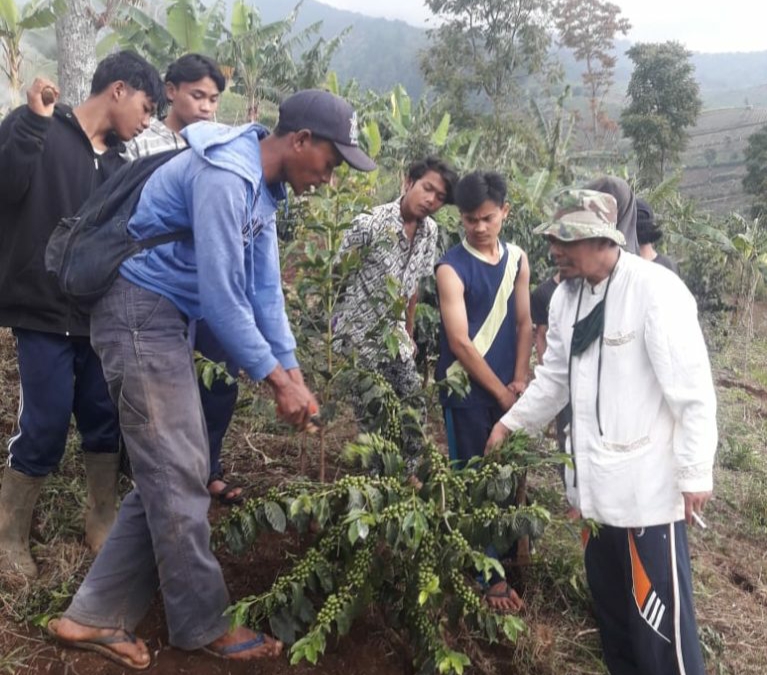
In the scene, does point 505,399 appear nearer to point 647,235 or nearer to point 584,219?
point 584,219

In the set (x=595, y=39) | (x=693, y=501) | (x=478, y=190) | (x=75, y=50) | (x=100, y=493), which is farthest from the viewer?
(x=595, y=39)

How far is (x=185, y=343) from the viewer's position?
7.02 feet

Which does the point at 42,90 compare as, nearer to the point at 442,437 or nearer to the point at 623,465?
the point at 623,465

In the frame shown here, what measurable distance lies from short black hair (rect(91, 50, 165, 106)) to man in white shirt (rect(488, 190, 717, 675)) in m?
1.52

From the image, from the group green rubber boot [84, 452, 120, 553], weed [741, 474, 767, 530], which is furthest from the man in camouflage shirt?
weed [741, 474, 767, 530]

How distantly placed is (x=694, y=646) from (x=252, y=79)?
37.1ft

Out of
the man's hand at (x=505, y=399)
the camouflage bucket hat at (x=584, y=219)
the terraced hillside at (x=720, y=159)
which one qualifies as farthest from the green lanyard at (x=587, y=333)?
the terraced hillside at (x=720, y=159)

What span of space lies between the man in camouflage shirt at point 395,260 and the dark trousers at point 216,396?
0.47 m

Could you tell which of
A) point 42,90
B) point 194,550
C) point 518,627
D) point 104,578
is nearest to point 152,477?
point 194,550

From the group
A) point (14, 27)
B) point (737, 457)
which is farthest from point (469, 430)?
point (14, 27)

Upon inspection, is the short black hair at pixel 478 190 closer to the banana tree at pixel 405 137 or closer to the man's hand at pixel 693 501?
the man's hand at pixel 693 501

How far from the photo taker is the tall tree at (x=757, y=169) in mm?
21172

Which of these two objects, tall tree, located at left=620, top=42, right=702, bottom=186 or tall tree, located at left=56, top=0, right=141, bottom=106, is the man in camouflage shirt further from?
tall tree, located at left=620, top=42, right=702, bottom=186

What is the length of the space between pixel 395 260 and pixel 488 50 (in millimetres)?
23821
